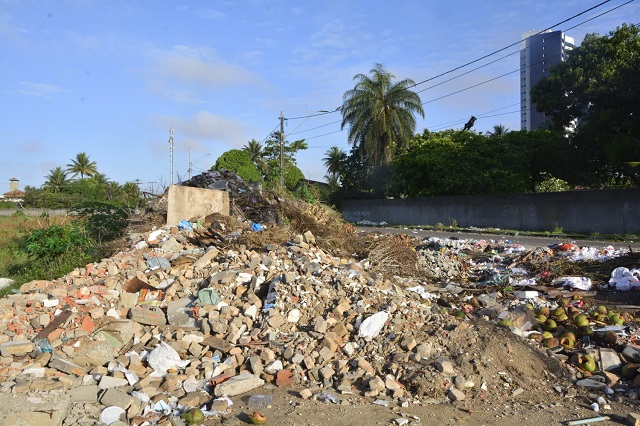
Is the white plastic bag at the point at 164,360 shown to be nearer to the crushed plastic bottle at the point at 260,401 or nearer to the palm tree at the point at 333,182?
the crushed plastic bottle at the point at 260,401

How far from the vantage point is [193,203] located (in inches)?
392

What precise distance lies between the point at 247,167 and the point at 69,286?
118 feet

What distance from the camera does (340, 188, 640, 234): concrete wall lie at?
63.8 feet

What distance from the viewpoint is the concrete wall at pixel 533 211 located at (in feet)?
63.8

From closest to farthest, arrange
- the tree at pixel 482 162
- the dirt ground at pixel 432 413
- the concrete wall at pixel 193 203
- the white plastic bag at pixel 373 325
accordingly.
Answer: the dirt ground at pixel 432 413
the white plastic bag at pixel 373 325
the concrete wall at pixel 193 203
the tree at pixel 482 162

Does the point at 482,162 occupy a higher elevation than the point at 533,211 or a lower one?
higher

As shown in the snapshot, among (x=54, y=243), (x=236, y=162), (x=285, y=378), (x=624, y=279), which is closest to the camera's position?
(x=285, y=378)

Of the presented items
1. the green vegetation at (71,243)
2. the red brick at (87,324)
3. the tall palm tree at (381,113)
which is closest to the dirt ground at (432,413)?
the red brick at (87,324)

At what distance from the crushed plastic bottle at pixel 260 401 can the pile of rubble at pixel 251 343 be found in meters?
0.17

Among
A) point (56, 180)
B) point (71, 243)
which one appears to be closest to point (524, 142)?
point (71, 243)

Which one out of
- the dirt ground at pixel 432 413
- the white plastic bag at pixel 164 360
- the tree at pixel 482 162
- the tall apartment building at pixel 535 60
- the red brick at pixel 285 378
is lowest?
the dirt ground at pixel 432 413

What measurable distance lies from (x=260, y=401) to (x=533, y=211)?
846 inches

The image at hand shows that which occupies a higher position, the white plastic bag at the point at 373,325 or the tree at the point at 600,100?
the tree at the point at 600,100

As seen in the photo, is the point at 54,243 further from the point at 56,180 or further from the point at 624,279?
the point at 56,180
